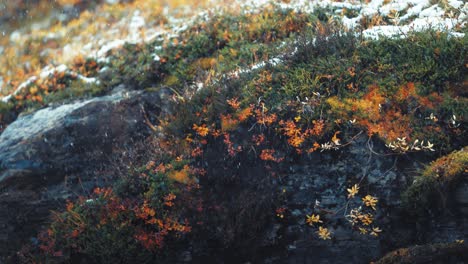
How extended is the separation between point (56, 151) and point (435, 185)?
585 cm

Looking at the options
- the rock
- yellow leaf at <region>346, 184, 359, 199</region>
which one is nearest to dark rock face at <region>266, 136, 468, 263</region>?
the rock

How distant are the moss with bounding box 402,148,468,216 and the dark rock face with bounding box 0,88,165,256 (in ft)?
14.4

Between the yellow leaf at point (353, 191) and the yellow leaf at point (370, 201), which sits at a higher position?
the yellow leaf at point (353, 191)

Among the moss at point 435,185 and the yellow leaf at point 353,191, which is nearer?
the moss at point 435,185

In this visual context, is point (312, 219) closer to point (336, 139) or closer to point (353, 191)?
point (353, 191)

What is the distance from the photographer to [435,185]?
5.26 metres

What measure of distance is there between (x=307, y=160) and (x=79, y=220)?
3.18 meters

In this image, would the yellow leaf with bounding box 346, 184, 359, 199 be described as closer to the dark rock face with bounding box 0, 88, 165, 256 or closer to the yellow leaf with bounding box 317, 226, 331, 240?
the yellow leaf with bounding box 317, 226, 331, 240

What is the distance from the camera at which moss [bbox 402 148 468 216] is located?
5.22 m

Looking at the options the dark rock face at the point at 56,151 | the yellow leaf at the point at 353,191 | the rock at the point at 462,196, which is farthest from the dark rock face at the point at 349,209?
the dark rock face at the point at 56,151

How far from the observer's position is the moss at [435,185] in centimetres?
522

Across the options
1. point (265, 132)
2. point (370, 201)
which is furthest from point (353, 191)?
point (265, 132)

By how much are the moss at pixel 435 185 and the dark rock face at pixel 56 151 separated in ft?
14.4

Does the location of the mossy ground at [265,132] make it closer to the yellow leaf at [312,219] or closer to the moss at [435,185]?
the moss at [435,185]
